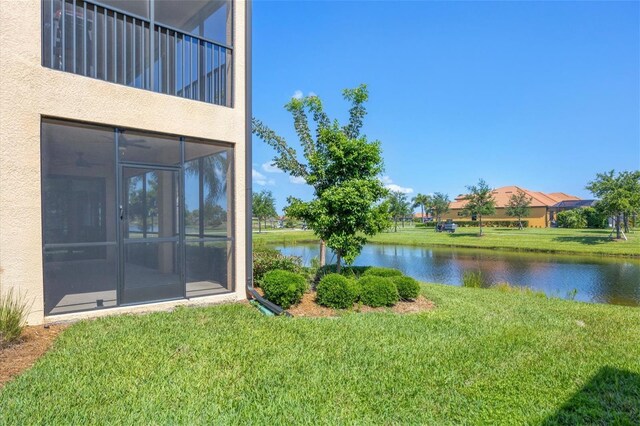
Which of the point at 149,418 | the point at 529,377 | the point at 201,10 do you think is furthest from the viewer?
the point at 201,10

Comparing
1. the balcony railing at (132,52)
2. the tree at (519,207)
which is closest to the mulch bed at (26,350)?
the balcony railing at (132,52)

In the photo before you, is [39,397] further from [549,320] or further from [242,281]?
[549,320]

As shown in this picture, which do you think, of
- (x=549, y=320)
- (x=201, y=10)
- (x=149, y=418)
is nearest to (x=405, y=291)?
(x=549, y=320)

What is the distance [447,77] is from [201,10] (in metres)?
10.7

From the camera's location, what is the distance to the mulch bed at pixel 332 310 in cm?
628

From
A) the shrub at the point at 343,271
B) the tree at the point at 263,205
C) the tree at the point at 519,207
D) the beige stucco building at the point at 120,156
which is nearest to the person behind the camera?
the beige stucco building at the point at 120,156

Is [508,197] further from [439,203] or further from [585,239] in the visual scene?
[585,239]

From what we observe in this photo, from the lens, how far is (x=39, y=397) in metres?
2.99

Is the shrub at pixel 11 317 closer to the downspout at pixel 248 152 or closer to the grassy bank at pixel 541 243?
the downspout at pixel 248 152

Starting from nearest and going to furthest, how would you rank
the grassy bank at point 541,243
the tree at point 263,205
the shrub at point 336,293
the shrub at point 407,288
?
the shrub at point 336,293 → the shrub at point 407,288 → the grassy bank at point 541,243 → the tree at point 263,205

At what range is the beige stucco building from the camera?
479 centimetres

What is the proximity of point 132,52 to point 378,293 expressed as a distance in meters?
6.14

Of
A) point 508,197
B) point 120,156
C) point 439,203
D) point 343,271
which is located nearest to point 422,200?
point 439,203

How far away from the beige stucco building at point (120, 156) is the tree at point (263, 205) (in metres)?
32.5
